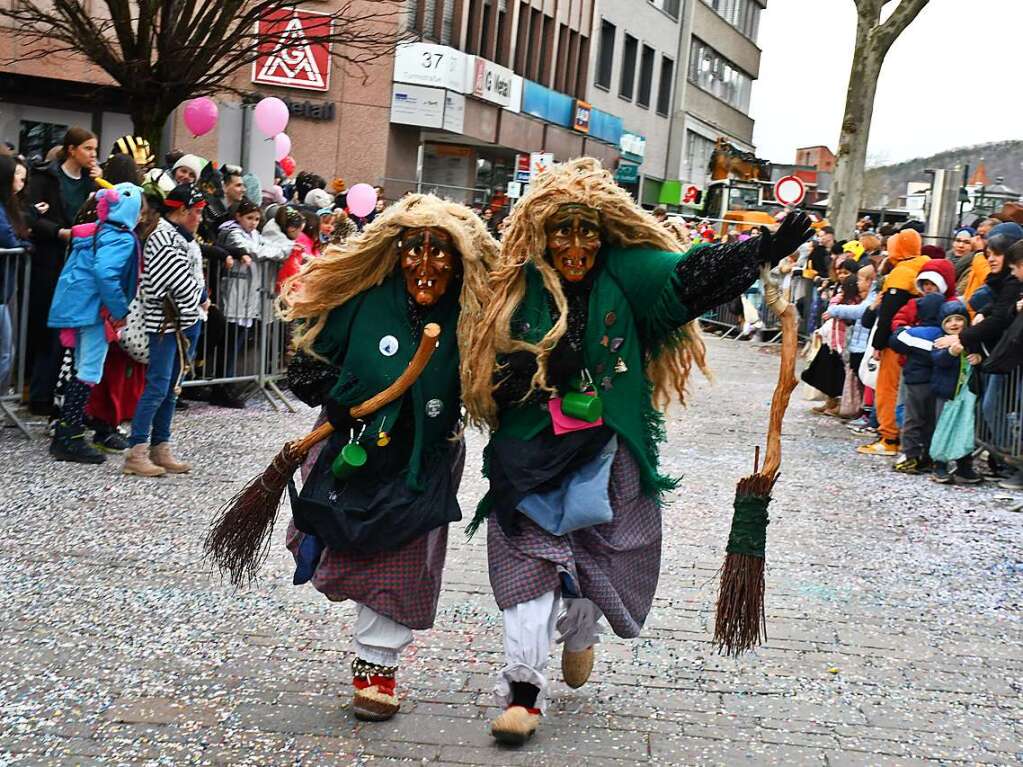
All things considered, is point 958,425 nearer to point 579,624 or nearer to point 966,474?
point 966,474

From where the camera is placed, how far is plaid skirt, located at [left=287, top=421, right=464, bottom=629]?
4.46m

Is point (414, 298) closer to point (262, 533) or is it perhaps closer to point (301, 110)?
point (262, 533)

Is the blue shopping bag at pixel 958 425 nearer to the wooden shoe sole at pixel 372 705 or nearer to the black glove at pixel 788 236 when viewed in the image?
the black glove at pixel 788 236

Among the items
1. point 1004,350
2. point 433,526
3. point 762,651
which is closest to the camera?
point 433,526

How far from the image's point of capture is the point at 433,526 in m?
4.45

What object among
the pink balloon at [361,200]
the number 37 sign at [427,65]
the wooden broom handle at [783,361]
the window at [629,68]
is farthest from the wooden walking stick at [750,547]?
the window at [629,68]

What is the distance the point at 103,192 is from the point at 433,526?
4518 millimetres

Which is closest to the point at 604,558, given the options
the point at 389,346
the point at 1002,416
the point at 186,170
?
the point at 389,346

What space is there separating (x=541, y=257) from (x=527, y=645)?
1223 mm

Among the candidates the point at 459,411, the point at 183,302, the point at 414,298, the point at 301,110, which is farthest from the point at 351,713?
the point at 301,110

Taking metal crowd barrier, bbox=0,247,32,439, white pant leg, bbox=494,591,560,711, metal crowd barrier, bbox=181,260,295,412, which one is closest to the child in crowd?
metal crowd barrier, bbox=181,260,295,412

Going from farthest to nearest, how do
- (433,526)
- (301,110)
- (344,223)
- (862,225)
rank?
1. (301,110)
2. (862,225)
3. (344,223)
4. (433,526)

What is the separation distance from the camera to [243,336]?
1143 centimetres

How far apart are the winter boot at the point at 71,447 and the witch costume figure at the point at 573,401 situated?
15.0 feet
